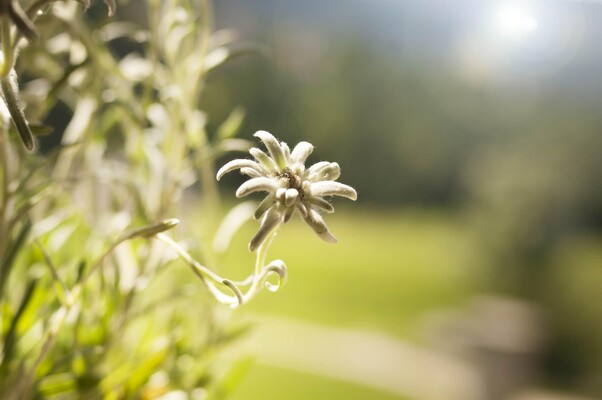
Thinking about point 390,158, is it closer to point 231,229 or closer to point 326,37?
point 326,37

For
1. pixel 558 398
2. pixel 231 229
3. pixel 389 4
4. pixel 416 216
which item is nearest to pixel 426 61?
pixel 389 4

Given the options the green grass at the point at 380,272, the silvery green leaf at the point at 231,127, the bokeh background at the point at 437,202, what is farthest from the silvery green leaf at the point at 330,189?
the green grass at the point at 380,272

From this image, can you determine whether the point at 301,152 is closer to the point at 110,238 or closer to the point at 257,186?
the point at 257,186

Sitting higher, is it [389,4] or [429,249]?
[389,4]

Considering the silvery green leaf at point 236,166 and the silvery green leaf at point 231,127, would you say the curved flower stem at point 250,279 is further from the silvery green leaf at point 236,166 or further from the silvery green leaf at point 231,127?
the silvery green leaf at point 231,127

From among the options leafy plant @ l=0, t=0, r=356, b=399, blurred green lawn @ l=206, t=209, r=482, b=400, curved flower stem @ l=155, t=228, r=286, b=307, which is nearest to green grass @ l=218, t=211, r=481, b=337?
blurred green lawn @ l=206, t=209, r=482, b=400

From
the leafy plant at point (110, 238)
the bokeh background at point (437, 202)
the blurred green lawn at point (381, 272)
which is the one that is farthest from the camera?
the blurred green lawn at point (381, 272)

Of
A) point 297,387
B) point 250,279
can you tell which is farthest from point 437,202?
point 250,279
